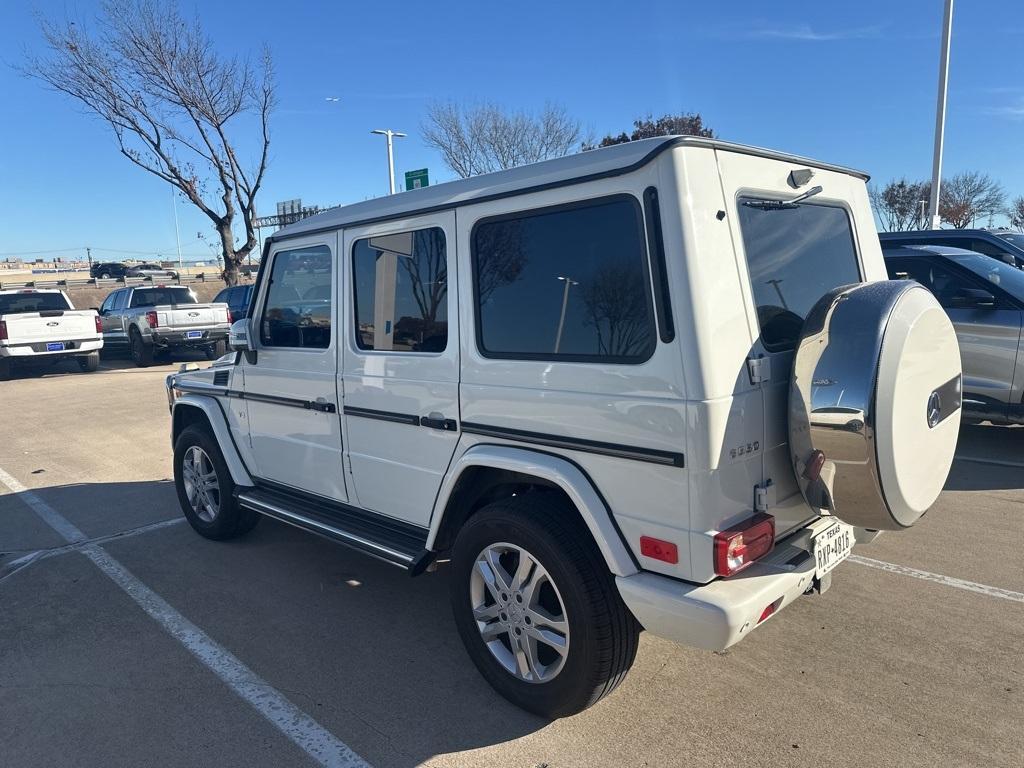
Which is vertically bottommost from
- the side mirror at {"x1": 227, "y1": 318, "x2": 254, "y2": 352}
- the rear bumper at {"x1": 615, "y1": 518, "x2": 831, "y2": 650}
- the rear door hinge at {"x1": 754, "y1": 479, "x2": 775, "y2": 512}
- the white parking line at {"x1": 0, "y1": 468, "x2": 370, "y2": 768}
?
the white parking line at {"x1": 0, "y1": 468, "x2": 370, "y2": 768}

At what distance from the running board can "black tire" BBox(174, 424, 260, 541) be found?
340 mm

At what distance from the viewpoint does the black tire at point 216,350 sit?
16422 mm

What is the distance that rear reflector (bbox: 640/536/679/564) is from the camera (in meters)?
2.51

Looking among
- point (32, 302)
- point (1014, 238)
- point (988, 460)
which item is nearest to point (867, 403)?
point (988, 460)

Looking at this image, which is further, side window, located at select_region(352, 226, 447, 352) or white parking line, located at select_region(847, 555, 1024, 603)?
white parking line, located at select_region(847, 555, 1024, 603)

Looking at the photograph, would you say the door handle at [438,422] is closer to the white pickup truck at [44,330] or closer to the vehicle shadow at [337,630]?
the vehicle shadow at [337,630]

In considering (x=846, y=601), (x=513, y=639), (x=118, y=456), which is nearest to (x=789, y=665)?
(x=846, y=601)

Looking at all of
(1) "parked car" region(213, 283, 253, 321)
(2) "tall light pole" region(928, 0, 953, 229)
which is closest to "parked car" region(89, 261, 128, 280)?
(1) "parked car" region(213, 283, 253, 321)

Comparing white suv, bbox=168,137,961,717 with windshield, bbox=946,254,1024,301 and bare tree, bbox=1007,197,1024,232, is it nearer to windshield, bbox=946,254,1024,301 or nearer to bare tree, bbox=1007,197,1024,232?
windshield, bbox=946,254,1024,301

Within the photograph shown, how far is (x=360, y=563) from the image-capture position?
4.64 m

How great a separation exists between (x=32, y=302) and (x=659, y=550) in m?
16.3

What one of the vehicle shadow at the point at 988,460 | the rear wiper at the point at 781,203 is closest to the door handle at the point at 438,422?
the rear wiper at the point at 781,203

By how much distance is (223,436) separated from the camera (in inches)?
189

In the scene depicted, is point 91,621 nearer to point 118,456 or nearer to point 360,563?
point 360,563
